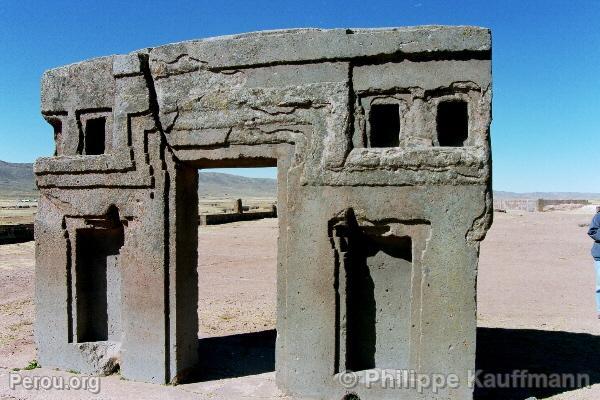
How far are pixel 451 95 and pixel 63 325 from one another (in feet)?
16.7

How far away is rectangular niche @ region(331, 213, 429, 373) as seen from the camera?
500 centimetres

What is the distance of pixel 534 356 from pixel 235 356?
153 inches

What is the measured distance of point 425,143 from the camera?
15.8ft

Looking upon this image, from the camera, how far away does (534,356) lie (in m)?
6.49

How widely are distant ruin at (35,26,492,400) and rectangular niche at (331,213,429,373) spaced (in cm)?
1

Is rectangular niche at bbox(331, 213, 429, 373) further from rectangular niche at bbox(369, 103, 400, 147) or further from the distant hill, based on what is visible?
the distant hill

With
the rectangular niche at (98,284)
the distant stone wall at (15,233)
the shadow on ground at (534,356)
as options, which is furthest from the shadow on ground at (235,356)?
the distant stone wall at (15,233)

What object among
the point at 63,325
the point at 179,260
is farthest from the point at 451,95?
the point at 63,325

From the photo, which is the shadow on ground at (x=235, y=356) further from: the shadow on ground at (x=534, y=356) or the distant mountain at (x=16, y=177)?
the distant mountain at (x=16, y=177)

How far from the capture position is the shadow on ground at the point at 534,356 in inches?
211

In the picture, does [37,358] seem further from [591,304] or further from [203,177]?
[203,177]

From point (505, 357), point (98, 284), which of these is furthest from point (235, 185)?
point (505, 357)

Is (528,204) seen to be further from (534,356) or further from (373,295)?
(373,295)

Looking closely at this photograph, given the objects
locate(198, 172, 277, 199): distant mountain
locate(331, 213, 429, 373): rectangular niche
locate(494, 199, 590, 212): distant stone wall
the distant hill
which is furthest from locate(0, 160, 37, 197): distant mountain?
locate(331, 213, 429, 373): rectangular niche
